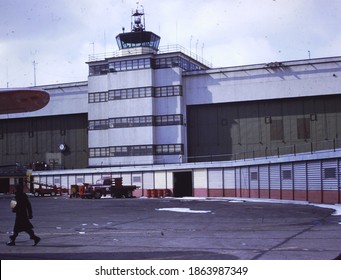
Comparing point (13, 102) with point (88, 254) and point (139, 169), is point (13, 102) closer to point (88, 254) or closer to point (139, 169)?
point (88, 254)

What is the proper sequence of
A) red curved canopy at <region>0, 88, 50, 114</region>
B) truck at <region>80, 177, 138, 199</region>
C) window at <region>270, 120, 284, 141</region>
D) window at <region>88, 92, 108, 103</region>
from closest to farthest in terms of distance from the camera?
red curved canopy at <region>0, 88, 50, 114</region> < truck at <region>80, 177, 138, 199</region> < window at <region>270, 120, 284, 141</region> < window at <region>88, 92, 108, 103</region>

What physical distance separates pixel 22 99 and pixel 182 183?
47.0 meters

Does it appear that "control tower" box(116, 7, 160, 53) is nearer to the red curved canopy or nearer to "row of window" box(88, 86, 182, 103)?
"row of window" box(88, 86, 182, 103)

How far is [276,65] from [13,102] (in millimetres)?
50677

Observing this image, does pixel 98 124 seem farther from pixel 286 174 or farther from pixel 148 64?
pixel 286 174

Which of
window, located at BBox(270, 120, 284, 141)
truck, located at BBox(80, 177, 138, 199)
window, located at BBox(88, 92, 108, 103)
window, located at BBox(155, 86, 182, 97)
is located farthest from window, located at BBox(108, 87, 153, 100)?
window, located at BBox(270, 120, 284, 141)

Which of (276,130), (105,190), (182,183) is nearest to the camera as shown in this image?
(105,190)

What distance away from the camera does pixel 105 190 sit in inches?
2063

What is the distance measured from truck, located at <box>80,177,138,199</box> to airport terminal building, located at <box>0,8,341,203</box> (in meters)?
5.84

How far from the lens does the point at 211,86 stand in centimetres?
6238

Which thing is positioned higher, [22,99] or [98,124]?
[98,124]

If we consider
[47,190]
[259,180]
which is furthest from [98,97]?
[259,180]

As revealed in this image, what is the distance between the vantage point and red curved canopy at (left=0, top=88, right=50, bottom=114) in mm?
12008

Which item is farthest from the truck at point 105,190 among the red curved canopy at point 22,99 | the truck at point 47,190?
the red curved canopy at point 22,99
